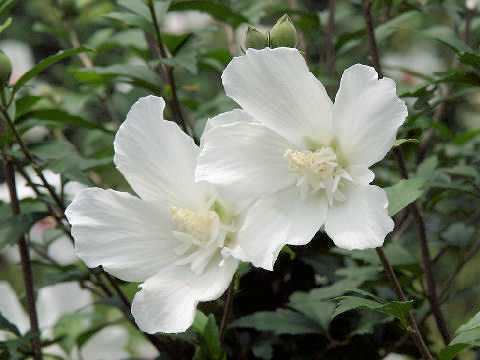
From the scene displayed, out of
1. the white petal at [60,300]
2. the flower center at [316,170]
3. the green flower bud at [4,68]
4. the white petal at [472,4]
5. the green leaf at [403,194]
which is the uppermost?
the green flower bud at [4,68]

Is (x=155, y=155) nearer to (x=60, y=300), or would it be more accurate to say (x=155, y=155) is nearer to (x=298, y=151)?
(x=298, y=151)

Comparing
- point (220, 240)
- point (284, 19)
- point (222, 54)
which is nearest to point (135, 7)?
point (222, 54)

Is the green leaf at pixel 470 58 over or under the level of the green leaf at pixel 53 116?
over

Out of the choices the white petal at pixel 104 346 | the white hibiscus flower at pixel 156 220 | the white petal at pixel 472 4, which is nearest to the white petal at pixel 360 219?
the white hibiscus flower at pixel 156 220

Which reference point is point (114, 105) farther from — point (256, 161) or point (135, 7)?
point (256, 161)

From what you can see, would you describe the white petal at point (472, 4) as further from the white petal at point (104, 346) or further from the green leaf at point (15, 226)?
the white petal at point (104, 346)

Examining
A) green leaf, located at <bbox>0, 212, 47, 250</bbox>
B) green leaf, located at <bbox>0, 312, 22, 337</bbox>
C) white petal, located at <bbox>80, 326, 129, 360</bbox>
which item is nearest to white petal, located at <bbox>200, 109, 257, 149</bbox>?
green leaf, located at <bbox>0, 212, 47, 250</bbox>

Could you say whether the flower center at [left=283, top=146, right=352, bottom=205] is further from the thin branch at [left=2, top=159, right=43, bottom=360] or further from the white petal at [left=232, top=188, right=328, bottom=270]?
the thin branch at [left=2, top=159, right=43, bottom=360]
